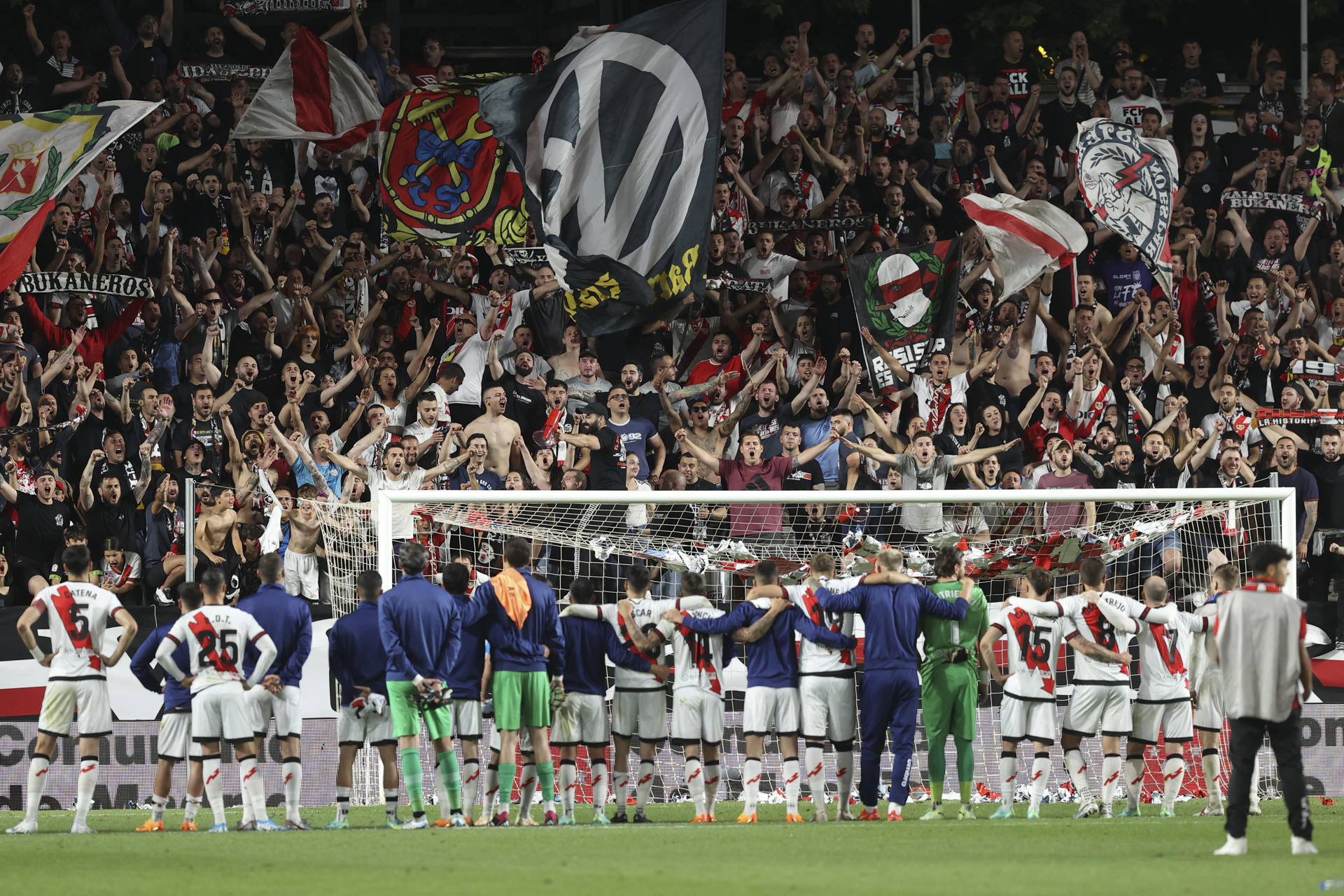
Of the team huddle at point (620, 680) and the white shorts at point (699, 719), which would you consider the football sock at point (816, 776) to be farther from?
the white shorts at point (699, 719)

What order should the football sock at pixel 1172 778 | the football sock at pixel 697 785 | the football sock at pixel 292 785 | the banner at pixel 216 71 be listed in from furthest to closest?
the banner at pixel 216 71
the football sock at pixel 1172 778
the football sock at pixel 697 785
the football sock at pixel 292 785

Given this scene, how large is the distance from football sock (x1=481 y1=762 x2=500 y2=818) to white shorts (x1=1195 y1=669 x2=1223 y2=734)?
5598 mm

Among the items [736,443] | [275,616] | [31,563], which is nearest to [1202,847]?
[275,616]

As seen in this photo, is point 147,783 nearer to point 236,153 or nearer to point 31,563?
point 31,563

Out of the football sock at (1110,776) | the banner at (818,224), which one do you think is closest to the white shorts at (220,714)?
the football sock at (1110,776)

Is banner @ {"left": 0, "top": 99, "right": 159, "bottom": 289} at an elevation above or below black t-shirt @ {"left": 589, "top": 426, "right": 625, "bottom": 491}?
above

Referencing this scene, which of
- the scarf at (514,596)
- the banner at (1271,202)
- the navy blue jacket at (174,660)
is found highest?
the banner at (1271,202)

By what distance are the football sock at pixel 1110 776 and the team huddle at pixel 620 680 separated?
2 centimetres

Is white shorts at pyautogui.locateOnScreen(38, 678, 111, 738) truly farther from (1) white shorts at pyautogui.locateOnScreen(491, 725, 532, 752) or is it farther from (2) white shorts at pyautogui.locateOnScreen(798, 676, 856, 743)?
(2) white shorts at pyautogui.locateOnScreen(798, 676, 856, 743)

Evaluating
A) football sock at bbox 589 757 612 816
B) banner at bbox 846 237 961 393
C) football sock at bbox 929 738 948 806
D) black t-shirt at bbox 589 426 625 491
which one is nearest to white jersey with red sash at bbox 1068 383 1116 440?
banner at bbox 846 237 961 393

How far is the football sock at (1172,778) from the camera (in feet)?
46.1

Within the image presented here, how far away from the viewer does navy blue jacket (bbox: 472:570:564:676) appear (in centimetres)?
1303

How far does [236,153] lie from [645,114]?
18.7 ft

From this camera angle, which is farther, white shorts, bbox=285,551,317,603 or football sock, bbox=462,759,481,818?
white shorts, bbox=285,551,317,603
